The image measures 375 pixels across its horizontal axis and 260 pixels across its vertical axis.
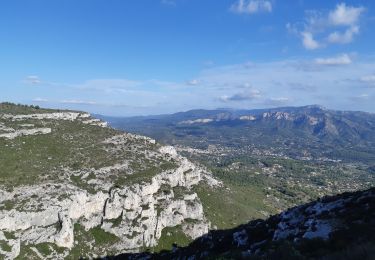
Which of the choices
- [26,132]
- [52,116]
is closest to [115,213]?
[26,132]

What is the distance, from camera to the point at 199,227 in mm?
146875

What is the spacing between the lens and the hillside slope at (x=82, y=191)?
10762 cm

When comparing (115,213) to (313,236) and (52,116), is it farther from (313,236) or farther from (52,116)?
(313,236)

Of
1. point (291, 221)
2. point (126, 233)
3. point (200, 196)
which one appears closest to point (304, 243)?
point (291, 221)

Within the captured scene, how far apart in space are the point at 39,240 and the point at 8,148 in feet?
132

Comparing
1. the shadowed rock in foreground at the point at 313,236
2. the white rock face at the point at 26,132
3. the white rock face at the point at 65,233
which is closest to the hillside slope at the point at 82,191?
the white rock face at the point at 65,233

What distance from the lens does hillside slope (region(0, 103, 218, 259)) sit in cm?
10762

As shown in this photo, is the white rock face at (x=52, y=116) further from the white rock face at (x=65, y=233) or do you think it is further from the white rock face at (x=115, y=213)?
the white rock face at (x=65, y=233)

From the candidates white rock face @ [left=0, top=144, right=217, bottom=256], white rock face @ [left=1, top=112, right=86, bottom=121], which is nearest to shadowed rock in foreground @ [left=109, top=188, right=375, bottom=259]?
white rock face @ [left=0, top=144, right=217, bottom=256]

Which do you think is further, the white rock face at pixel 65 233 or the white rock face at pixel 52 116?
the white rock face at pixel 52 116

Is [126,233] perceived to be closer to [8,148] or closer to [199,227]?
[199,227]

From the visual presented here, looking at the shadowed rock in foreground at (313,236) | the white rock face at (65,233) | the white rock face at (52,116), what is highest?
the white rock face at (52,116)

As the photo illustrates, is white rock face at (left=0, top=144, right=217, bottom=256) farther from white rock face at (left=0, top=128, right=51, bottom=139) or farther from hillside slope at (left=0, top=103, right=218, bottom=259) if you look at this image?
white rock face at (left=0, top=128, right=51, bottom=139)

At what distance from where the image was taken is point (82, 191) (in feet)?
400
